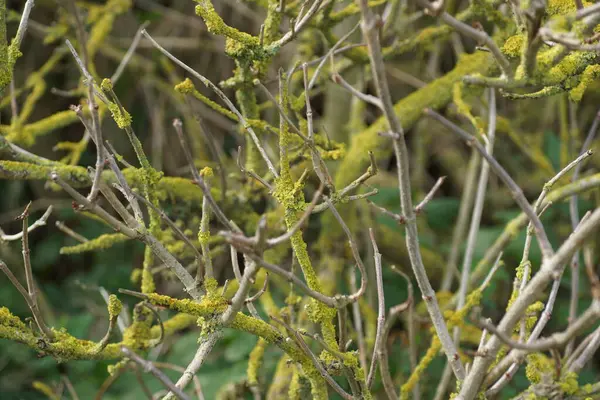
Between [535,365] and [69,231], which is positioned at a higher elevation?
[69,231]

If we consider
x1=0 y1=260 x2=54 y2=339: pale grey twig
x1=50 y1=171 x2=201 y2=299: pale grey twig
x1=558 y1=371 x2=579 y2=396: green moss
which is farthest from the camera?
x1=0 y1=260 x2=54 y2=339: pale grey twig

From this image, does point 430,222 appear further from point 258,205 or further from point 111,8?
point 111,8

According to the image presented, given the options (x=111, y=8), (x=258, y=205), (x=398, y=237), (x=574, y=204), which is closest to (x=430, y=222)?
(x=398, y=237)

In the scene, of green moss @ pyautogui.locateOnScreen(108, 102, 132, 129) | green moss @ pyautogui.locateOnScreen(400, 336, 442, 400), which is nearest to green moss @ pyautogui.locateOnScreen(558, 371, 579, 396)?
green moss @ pyautogui.locateOnScreen(400, 336, 442, 400)

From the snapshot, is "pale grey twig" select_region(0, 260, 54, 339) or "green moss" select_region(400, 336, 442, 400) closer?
"pale grey twig" select_region(0, 260, 54, 339)

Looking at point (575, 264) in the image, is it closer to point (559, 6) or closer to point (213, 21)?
point (559, 6)

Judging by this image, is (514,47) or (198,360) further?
(514,47)

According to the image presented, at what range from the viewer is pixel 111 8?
7.94 feet

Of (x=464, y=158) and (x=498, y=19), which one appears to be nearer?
(x=498, y=19)

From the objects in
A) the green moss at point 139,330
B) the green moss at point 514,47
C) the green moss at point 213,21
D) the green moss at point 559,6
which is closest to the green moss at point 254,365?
the green moss at point 139,330

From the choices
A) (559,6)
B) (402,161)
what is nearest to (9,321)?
(402,161)

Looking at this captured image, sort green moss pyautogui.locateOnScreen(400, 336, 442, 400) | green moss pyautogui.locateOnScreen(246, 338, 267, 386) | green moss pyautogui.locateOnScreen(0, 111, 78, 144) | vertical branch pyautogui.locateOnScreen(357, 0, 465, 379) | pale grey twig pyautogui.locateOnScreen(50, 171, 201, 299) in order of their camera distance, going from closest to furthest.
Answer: vertical branch pyautogui.locateOnScreen(357, 0, 465, 379) → pale grey twig pyautogui.locateOnScreen(50, 171, 201, 299) → green moss pyautogui.locateOnScreen(400, 336, 442, 400) → green moss pyautogui.locateOnScreen(246, 338, 267, 386) → green moss pyautogui.locateOnScreen(0, 111, 78, 144)

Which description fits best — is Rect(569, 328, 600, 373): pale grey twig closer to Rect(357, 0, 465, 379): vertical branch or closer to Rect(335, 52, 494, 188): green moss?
Rect(357, 0, 465, 379): vertical branch

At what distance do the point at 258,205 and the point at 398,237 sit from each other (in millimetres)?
544
